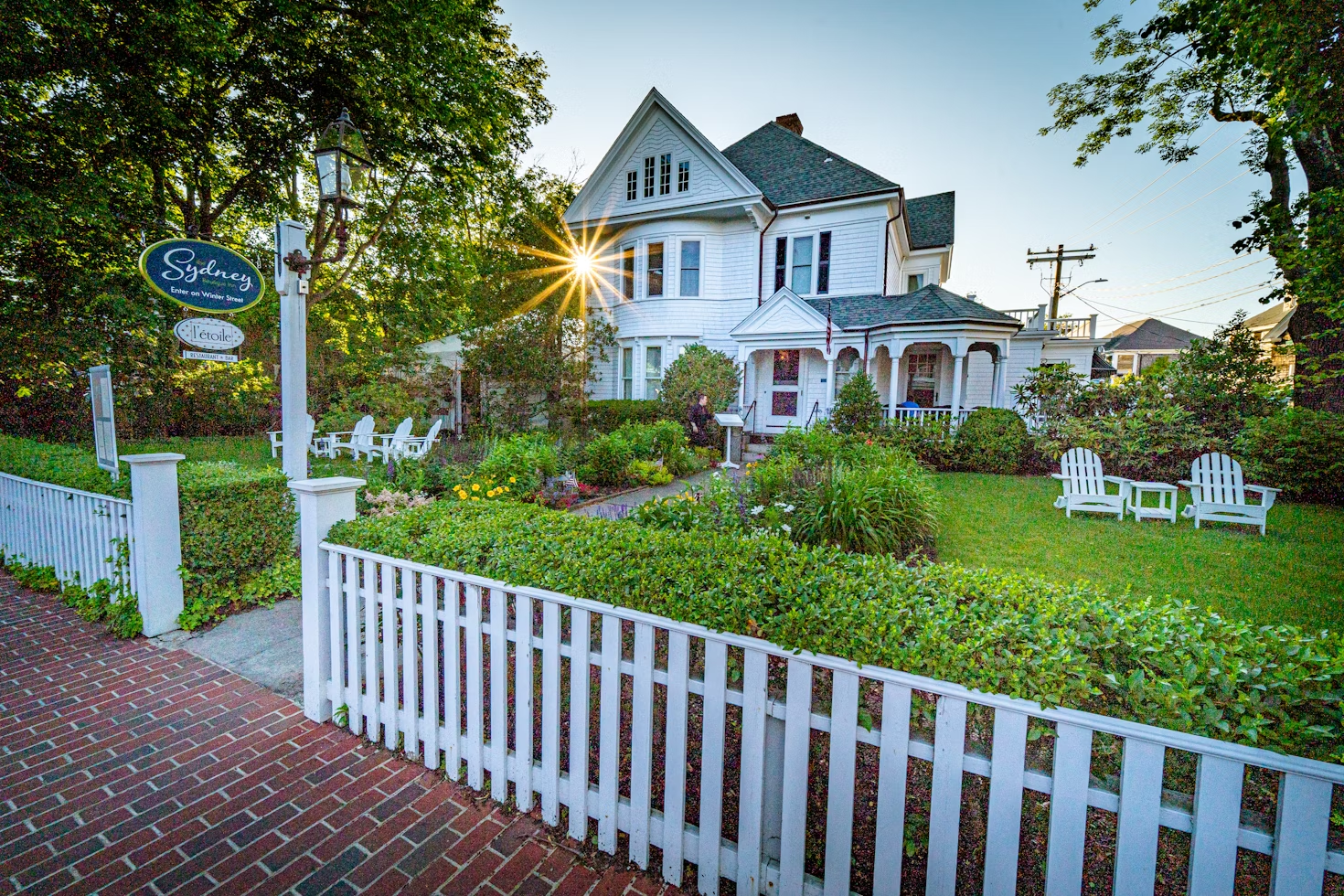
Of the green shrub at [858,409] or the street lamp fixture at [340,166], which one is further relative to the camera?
the green shrub at [858,409]

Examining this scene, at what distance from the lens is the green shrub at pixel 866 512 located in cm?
561

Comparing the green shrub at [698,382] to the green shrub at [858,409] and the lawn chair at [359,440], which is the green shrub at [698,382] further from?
the lawn chair at [359,440]

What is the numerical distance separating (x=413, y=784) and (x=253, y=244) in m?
14.6

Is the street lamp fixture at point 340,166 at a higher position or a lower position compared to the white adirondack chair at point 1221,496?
higher

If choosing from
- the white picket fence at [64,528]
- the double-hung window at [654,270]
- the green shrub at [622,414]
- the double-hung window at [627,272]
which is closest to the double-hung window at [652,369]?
the green shrub at [622,414]

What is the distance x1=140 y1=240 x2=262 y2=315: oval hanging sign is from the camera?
4352 mm

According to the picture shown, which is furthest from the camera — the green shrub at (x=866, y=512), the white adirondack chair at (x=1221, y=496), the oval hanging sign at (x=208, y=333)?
the white adirondack chair at (x=1221, y=496)

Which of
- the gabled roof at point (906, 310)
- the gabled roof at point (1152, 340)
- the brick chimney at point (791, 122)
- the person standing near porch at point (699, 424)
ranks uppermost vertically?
the brick chimney at point (791, 122)

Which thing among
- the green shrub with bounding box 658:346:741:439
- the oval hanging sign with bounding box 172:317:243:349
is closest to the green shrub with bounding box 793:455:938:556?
the oval hanging sign with bounding box 172:317:243:349

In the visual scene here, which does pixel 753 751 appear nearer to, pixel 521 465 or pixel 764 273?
pixel 521 465

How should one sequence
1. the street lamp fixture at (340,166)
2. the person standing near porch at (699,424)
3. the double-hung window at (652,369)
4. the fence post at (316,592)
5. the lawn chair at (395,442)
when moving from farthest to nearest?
the double-hung window at (652,369) < the person standing near porch at (699,424) < the lawn chair at (395,442) < the street lamp fixture at (340,166) < the fence post at (316,592)

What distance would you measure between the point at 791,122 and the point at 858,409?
1289 cm

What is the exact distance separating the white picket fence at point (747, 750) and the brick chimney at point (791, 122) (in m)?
21.5

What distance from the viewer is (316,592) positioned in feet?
10.0
